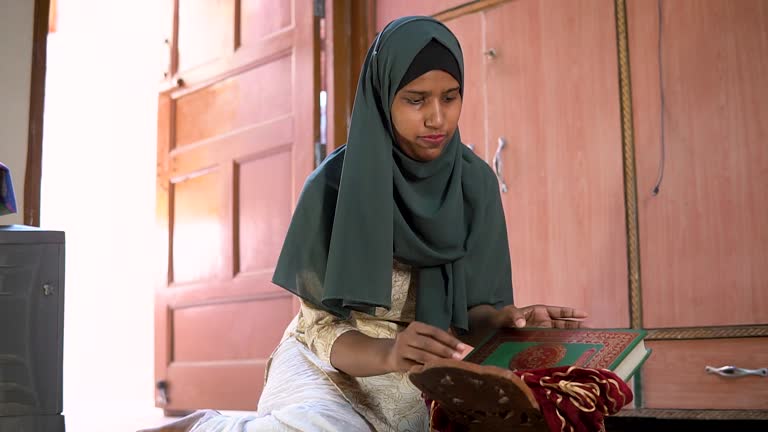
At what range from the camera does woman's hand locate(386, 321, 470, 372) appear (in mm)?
1106

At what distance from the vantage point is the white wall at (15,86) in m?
3.06

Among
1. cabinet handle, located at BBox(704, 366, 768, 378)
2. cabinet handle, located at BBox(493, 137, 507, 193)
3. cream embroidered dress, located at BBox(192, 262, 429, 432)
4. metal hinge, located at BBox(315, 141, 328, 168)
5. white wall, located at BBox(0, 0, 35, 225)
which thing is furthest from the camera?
metal hinge, located at BBox(315, 141, 328, 168)

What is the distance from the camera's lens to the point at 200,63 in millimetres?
3795

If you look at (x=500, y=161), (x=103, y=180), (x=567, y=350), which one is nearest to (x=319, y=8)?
(x=500, y=161)

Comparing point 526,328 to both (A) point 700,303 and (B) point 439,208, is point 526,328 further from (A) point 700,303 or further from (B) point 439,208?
(A) point 700,303

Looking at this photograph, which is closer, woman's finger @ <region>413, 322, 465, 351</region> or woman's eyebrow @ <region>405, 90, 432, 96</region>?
woman's finger @ <region>413, 322, 465, 351</region>

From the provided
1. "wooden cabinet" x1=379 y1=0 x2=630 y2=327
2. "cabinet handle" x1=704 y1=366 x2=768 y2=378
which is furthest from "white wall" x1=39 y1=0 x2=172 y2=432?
"cabinet handle" x1=704 y1=366 x2=768 y2=378

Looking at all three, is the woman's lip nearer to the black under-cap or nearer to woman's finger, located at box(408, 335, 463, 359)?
the black under-cap

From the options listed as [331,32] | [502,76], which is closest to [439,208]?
[502,76]

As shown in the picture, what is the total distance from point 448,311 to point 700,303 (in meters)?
1.16

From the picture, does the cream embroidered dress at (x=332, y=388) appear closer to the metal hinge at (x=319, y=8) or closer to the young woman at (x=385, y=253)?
the young woman at (x=385, y=253)

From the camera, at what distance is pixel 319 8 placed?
3.36 metres

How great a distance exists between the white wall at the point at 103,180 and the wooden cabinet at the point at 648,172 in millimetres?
3804

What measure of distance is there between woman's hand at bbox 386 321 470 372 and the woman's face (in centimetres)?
43
